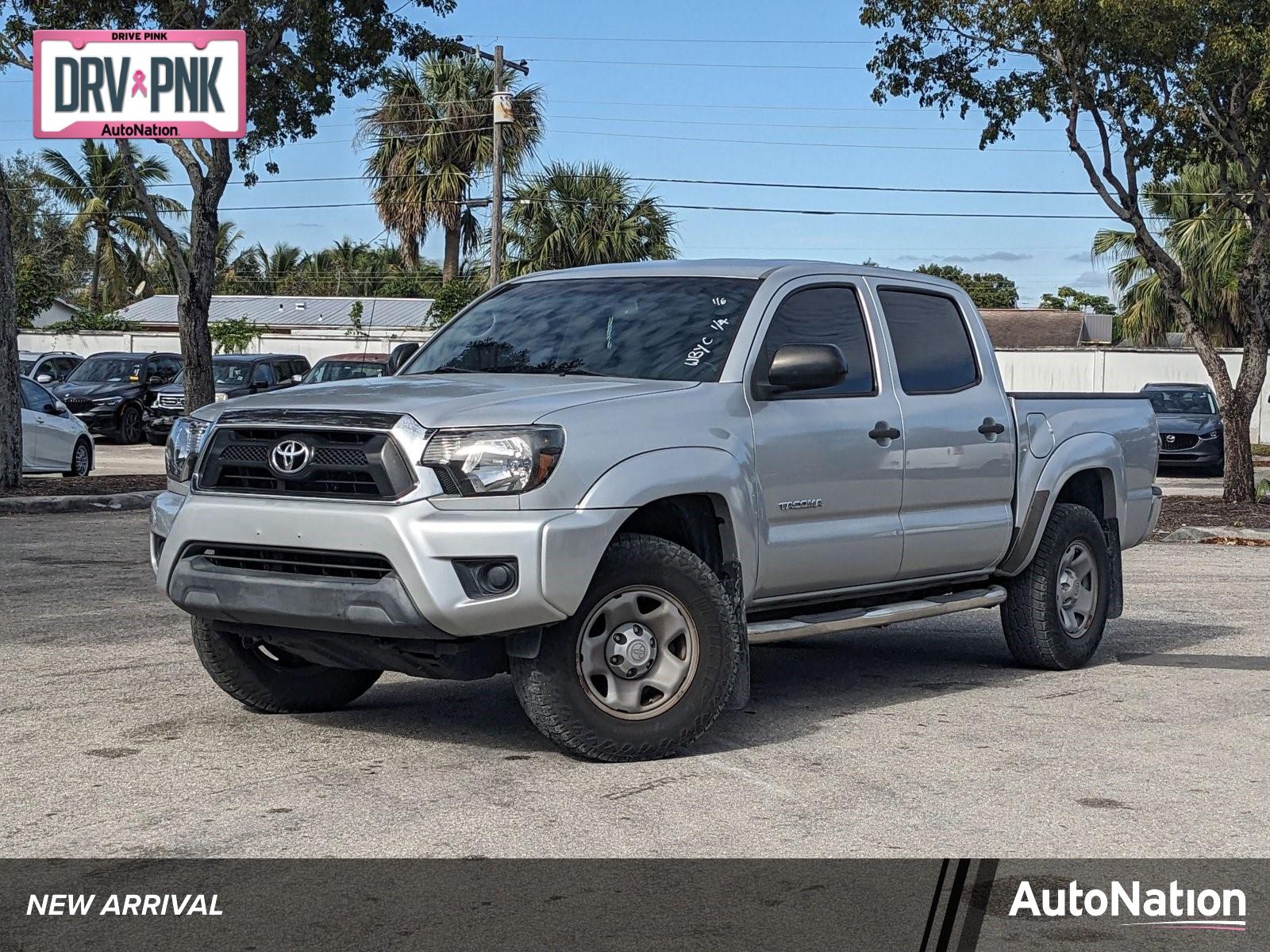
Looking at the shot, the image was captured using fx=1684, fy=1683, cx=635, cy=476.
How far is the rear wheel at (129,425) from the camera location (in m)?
31.5

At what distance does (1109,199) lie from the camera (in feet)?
65.9

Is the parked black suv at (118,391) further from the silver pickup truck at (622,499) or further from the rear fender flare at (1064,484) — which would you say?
the rear fender flare at (1064,484)

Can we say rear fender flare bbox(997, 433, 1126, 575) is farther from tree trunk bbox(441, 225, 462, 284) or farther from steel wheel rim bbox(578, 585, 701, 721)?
tree trunk bbox(441, 225, 462, 284)

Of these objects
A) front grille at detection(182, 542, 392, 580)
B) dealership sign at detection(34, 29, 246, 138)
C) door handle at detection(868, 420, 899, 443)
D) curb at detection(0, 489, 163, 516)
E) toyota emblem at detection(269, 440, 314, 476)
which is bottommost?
curb at detection(0, 489, 163, 516)

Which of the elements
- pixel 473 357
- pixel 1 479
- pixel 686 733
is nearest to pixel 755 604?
pixel 686 733

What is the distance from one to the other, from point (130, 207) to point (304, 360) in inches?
1535

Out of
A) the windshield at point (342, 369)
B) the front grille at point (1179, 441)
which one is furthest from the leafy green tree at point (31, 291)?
the front grille at point (1179, 441)

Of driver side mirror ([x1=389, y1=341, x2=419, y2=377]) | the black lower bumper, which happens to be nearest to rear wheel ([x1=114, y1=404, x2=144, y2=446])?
driver side mirror ([x1=389, y1=341, x2=419, y2=377])

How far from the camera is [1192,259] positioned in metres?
40.2

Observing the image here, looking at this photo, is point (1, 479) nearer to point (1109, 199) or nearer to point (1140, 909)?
point (1109, 199)

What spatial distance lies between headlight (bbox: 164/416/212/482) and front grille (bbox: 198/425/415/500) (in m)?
0.20

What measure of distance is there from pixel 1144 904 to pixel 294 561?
3173 mm

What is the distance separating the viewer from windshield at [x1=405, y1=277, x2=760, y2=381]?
708 cm

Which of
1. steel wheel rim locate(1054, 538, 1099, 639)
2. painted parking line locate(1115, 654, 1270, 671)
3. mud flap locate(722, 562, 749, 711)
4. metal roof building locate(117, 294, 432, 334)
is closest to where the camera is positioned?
mud flap locate(722, 562, 749, 711)
